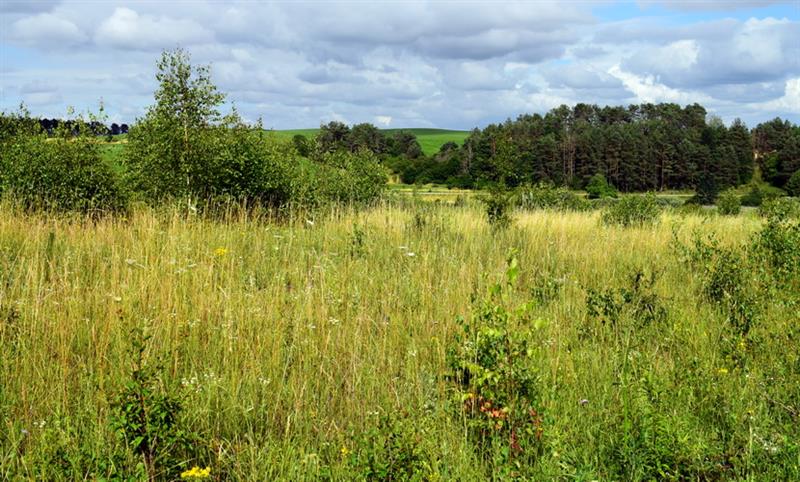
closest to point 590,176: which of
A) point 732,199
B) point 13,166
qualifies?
point 732,199

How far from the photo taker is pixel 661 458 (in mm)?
3156

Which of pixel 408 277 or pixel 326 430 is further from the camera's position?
pixel 408 277

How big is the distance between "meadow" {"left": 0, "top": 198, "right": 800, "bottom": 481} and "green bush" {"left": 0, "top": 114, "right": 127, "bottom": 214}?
21.8ft

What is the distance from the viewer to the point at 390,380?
3896mm

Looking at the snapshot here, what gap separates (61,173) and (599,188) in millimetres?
72232

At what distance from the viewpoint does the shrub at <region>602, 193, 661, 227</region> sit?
→ 47.5ft

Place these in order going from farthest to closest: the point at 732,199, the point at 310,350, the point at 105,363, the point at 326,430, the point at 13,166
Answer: the point at 732,199 → the point at 13,166 → the point at 310,350 → the point at 105,363 → the point at 326,430

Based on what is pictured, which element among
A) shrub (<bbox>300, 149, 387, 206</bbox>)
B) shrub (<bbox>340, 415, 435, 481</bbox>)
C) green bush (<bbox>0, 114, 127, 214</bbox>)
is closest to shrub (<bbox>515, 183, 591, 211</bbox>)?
shrub (<bbox>300, 149, 387, 206</bbox>)

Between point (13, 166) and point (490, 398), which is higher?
point (13, 166)

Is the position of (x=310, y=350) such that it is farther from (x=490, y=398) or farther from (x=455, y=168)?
(x=455, y=168)

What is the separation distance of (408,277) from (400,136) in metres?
117

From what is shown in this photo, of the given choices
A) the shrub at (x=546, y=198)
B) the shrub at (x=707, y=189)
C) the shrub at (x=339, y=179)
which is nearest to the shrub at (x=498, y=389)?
the shrub at (x=339, y=179)

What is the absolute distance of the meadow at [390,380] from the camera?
120 inches

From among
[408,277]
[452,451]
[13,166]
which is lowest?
[452,451]
